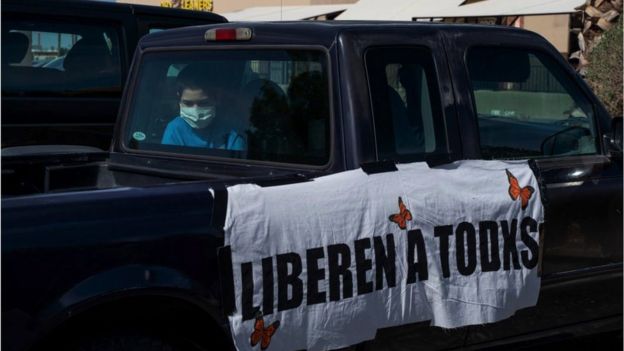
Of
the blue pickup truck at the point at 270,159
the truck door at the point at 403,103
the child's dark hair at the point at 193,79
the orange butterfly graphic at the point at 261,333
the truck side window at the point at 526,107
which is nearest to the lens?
the blue pickup truck at the point at 270,159

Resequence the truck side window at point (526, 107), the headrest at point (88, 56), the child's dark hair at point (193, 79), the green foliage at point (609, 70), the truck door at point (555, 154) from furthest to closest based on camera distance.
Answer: the green foliage at point (609, 70) < the headrest at point (88, 56) < the child's dark hair at point (193, 79) < the truck side window at point (526, 107) < the truck door at point (555, 154)

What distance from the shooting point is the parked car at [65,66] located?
274 inches

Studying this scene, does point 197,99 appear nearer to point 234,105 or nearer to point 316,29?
point 234,105

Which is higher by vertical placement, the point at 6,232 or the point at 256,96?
the point at 256,96

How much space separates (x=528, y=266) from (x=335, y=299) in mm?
986

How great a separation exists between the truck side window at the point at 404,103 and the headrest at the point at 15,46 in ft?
11.9

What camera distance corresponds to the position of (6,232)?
3.02 m

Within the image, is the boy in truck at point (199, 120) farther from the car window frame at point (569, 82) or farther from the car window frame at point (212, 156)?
the car window frame at point (569, 82)

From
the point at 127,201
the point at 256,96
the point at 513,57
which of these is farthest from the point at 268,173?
the point at 513,57

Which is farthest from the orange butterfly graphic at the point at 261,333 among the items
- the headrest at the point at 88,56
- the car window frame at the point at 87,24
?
the headrest at the point at 88,56

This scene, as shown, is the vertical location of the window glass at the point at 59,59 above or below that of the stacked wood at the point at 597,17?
below

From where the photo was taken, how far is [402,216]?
3.75 metres

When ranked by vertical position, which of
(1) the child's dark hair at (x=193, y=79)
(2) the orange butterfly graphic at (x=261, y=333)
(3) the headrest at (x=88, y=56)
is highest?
(3) the headrest at (x=88, y=56)

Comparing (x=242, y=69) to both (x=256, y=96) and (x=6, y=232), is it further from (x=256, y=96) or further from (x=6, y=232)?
(x=6, y=232)
